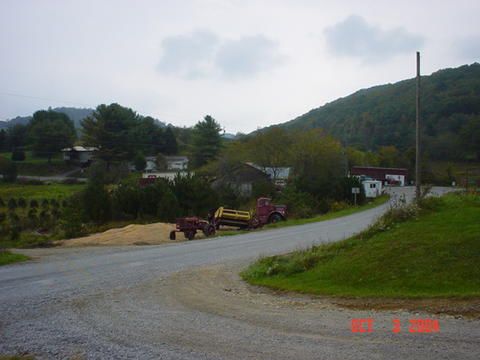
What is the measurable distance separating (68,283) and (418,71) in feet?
55.6

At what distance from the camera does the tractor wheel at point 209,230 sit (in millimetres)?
29922

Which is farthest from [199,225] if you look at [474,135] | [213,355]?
[474,135]

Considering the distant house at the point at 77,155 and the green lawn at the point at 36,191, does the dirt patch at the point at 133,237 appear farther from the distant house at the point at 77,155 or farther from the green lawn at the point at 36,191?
the distant house at the point at 77,155

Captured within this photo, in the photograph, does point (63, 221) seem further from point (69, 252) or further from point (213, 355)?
point (213, 355)

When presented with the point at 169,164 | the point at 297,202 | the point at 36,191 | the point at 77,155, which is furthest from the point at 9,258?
the point at 77,155

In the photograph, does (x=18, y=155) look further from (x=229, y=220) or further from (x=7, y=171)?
(x=229, y=220)

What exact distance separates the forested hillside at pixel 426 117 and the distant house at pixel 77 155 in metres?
38.7

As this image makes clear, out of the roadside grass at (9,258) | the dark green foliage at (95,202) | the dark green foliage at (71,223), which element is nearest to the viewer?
the roadside grass at (9,258)

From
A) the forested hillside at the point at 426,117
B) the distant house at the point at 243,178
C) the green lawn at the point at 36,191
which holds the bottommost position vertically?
the green lawn at the point at 36,191

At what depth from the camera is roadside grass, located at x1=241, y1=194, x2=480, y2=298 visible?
940 centimetres

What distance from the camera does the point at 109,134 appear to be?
78.1m

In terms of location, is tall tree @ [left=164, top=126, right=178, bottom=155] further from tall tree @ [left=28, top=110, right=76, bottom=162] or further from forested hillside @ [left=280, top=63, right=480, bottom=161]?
forested hillside @ [left=280, top=63, right=480, bottom=161]
